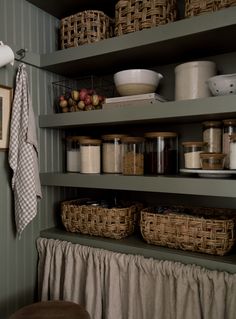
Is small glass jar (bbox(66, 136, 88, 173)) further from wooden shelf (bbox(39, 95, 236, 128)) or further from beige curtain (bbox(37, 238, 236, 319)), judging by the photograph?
beige curtain (bbox(37, 238, 236, 319))

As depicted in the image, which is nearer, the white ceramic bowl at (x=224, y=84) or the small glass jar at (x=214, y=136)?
the white ceramic bowl at (x=224, y=84)

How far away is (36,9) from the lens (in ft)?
5.21

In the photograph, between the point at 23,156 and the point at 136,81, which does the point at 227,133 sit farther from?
the point at 23,156

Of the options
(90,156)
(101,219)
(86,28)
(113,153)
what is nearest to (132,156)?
(113,153)

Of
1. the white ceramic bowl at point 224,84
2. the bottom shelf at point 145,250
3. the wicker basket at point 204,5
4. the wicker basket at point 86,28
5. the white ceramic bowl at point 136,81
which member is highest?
the wicker basket at point 86,28

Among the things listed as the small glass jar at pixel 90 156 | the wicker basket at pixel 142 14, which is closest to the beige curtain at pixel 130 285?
the small glass jar at pixel 90 156

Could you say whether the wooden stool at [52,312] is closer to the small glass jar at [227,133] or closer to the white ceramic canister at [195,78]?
the small glass jar at [227,133]

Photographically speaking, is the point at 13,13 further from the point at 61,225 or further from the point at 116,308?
the point at 116,308

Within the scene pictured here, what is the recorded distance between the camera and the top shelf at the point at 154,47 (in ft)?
3.72

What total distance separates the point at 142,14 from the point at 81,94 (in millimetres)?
497

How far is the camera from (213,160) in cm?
117

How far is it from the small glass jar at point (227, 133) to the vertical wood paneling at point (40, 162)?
0.98 m

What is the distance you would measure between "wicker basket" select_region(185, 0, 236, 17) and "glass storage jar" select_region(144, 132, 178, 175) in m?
0.54

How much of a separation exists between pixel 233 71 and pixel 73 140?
0.93 m
